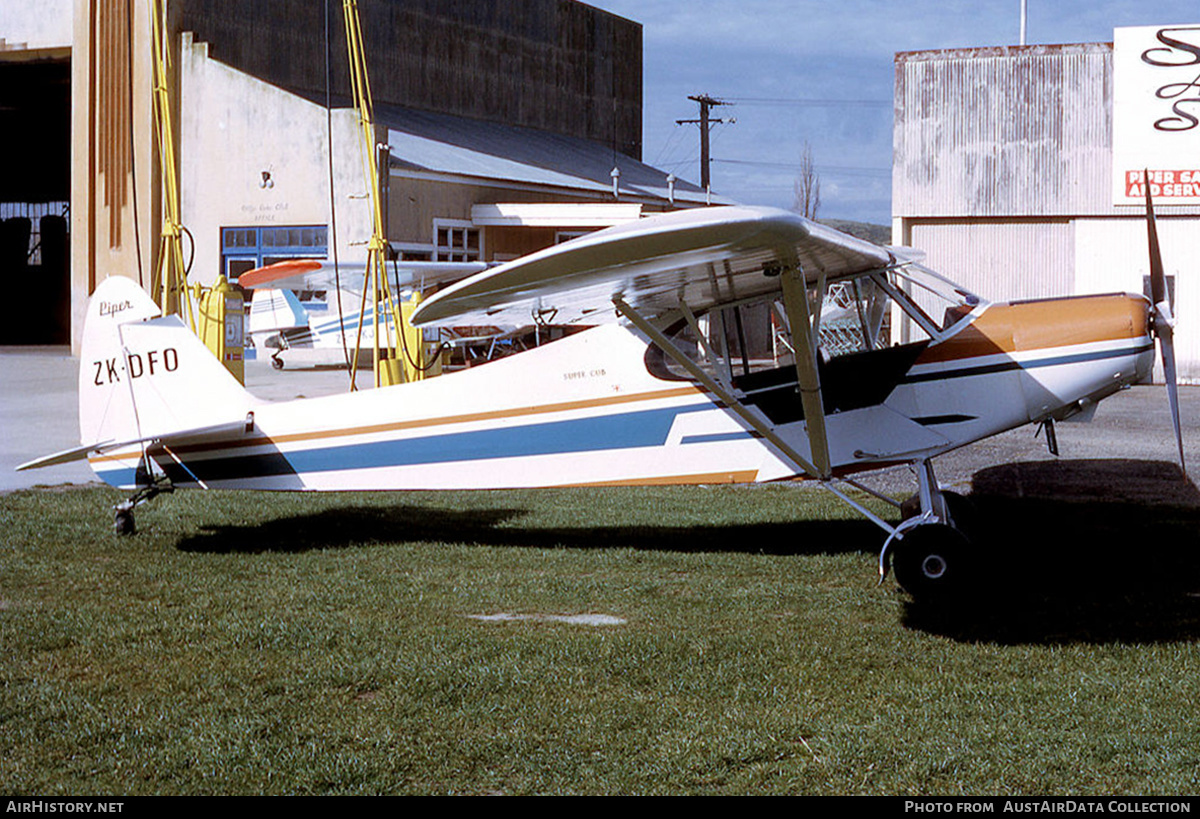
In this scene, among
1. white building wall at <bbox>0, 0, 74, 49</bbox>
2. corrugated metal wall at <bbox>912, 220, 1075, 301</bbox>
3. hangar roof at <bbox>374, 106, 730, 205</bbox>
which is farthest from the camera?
hangar roof at <bbox>374, 106, 730, 205</bbox>

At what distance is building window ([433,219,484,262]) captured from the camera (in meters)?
29.8

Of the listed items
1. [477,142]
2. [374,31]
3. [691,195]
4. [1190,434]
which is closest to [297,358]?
[477,142]

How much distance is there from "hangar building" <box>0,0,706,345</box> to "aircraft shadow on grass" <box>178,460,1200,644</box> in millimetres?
17240

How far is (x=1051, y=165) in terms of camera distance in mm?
25875

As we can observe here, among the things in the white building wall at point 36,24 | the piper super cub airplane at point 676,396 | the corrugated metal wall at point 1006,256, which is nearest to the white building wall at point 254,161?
the white building wall at point 36,24

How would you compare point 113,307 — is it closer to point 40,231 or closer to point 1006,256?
point 1006,256

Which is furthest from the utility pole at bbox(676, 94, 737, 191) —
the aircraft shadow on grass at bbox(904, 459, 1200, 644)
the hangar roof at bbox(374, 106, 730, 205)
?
the aircraft shadow on grass at bbox(904, 459, 1200, 644)

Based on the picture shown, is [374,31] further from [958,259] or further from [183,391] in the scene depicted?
[183,391]

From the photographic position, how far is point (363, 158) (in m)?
27.3

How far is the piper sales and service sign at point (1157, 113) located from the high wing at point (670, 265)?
794 inches

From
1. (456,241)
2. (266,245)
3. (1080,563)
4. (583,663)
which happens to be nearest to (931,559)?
(1080,563)

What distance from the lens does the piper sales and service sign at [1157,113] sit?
24625mm

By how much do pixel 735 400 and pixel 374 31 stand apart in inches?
1244

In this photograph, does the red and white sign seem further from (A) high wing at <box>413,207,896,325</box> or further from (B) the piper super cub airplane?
(A) high wing at <box>413,207,896,325</box>
